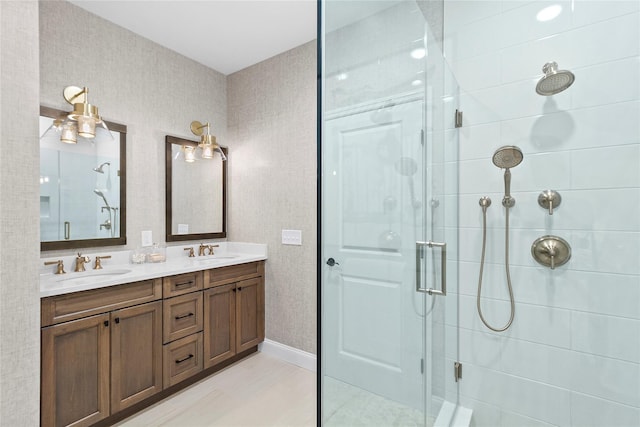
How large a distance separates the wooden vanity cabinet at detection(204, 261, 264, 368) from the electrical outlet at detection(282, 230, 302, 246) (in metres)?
0.35

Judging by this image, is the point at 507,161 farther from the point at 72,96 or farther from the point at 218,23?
the point at 72,96

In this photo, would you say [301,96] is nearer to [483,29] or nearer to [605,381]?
[483,29]

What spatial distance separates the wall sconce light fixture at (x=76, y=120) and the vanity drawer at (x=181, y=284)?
3.56ft

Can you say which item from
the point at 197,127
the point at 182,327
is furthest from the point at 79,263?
the point at 197,127

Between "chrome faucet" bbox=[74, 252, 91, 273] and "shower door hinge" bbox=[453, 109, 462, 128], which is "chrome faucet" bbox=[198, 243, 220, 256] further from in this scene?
"shower door hinge" bbox=[453, 109, 462, 128]

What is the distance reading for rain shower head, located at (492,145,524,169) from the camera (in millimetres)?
1481

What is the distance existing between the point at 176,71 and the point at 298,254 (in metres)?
1.91

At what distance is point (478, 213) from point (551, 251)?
0.35 m

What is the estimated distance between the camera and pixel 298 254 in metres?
2.62

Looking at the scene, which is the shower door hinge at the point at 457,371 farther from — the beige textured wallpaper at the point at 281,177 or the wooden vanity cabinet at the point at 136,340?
the wooden vanity cabinet at the point at 136,340

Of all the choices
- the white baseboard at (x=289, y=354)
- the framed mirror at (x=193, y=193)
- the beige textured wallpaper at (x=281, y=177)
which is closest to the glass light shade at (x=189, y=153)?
the framed mirror at (x=193, y=193)

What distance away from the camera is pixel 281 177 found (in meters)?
2.72

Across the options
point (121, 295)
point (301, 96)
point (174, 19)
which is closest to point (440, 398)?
point (121, 295)

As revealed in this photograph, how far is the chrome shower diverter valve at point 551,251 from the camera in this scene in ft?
4.62
